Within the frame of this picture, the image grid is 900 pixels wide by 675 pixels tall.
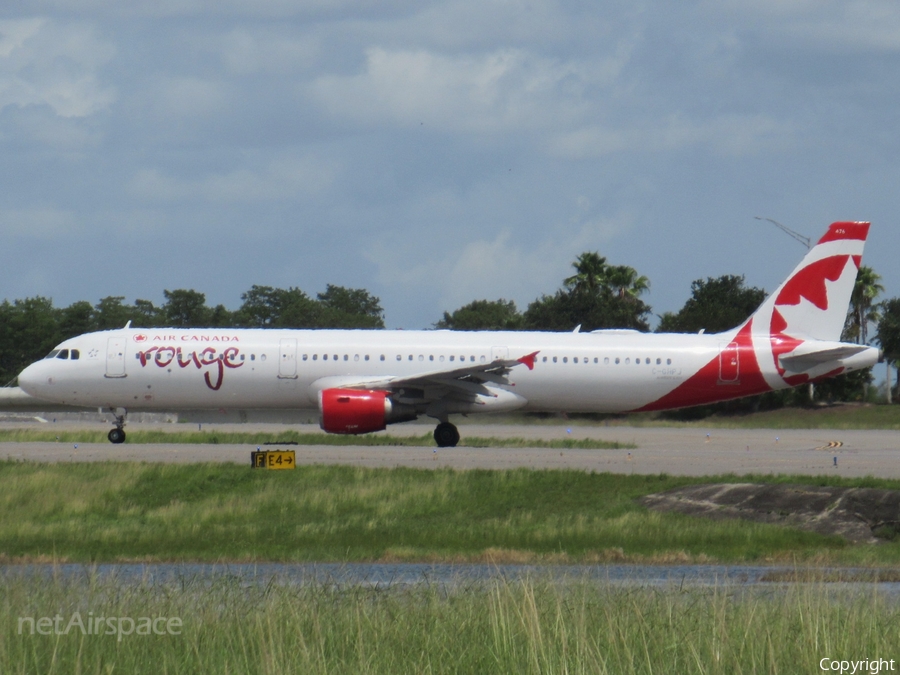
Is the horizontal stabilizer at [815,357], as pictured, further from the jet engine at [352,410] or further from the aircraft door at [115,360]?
the aircraft door at [115,360]

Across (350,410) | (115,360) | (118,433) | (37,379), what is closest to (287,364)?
(350,410)

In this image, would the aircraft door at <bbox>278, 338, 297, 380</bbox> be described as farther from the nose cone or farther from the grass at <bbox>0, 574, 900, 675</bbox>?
the grass at <bbox>0, 574, 900, 675</bbox>

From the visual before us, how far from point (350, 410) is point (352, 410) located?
2.2 inches

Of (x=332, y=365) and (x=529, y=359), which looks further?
(x=529, y=359)

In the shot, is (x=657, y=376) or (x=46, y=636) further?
(x=657, y=376)

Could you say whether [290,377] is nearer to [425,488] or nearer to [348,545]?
[425,488]

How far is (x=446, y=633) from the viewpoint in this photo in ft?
30.4

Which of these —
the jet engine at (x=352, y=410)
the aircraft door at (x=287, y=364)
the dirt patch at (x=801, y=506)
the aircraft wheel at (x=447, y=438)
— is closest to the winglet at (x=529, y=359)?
the aircraft wheel at (x=447, y=438)

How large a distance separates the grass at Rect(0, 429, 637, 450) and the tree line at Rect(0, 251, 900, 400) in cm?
3146

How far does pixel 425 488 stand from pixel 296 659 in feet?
50.4

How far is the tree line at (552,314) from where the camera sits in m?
75.1

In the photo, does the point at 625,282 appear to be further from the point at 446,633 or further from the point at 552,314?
the point at 446,633

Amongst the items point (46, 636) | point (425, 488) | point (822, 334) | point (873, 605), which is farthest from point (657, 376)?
point (46, 636)

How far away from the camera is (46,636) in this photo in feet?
29.4
